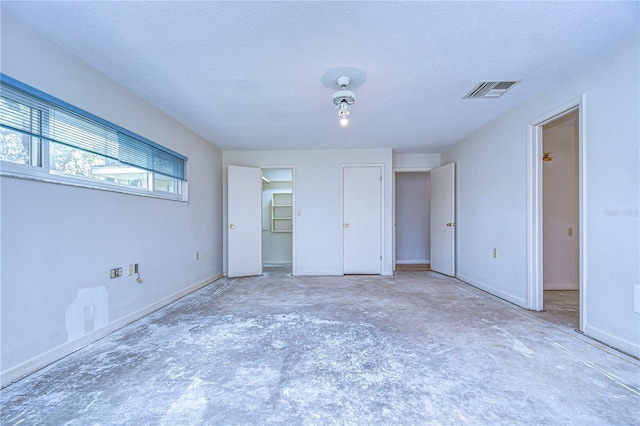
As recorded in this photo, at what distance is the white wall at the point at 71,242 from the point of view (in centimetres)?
176

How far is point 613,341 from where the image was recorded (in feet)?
6.93

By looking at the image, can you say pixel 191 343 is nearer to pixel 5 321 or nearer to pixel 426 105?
pixel 5 321

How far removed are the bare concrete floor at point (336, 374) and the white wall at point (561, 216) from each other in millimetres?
1590

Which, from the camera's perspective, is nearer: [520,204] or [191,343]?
[191,343]

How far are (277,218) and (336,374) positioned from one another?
17.1 feet

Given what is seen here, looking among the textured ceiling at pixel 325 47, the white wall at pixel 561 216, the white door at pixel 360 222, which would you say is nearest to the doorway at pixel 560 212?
the white wall at pixel 561 216

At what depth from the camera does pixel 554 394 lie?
1.57 metres

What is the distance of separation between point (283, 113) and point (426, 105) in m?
1.68

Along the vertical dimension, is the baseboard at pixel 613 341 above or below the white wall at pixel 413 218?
below

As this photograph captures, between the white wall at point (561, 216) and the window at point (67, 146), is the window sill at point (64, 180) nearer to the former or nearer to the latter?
the window at point (67, 146)

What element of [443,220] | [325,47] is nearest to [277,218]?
[443,220]

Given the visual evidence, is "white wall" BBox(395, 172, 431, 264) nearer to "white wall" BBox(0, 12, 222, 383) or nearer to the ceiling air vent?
the ceiling air vent

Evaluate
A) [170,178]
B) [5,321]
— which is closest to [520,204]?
[170,178]

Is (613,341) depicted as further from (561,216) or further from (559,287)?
(561,216)
